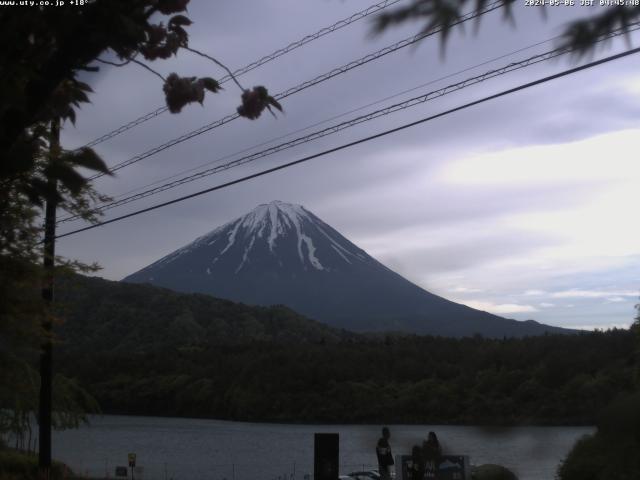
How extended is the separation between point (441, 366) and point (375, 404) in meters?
5.05

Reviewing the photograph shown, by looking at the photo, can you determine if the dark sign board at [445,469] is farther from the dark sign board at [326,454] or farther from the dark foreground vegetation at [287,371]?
the dark foreground vegetation at [287,371]

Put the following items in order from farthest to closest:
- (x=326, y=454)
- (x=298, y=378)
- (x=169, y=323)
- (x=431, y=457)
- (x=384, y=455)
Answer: (x=169, y=323) < (x=298, y=378) < (x=384, y=455) < (x=431, y=457) < (x=326, y=454)

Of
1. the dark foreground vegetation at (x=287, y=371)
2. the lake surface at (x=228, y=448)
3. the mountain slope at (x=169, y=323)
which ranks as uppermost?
the mountain slope at (x=169, y=323)

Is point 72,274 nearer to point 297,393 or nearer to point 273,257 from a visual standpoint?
point 297,393

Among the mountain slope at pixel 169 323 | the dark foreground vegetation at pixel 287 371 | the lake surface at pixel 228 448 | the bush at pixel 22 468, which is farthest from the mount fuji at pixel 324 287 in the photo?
the bush at pixel 22 468

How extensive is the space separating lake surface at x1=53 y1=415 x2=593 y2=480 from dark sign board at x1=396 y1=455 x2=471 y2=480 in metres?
2.85

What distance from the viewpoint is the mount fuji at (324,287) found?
153500 millimetres

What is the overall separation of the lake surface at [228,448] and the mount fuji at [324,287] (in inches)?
3532

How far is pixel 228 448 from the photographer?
146 feet

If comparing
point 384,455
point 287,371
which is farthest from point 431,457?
point 287,371

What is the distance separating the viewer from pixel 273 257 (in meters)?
194

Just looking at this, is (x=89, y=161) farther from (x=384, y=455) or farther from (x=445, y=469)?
(x=384, y=455)

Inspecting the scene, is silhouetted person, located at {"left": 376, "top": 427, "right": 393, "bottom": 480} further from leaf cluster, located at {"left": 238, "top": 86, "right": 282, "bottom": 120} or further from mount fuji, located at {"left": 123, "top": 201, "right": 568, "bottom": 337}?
mount fuji, located at {"left": 123, "top": 201, "right": 568, "bottom": 337}

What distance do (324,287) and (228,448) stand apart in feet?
445
